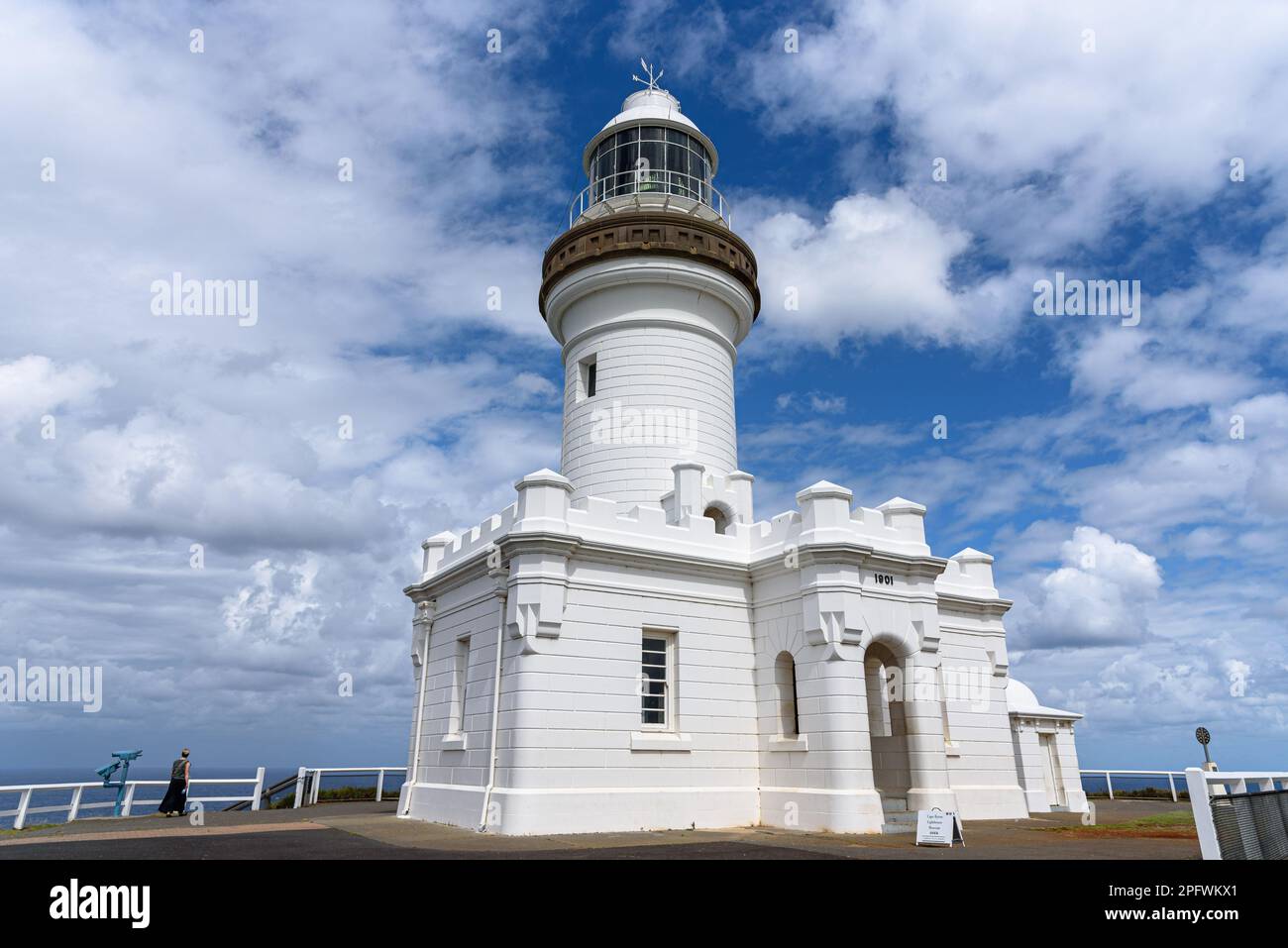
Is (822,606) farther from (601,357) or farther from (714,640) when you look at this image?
(601,357)

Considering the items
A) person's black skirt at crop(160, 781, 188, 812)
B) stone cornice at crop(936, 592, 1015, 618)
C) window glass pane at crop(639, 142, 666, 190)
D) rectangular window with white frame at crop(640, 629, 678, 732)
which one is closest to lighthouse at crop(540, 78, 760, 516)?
window glass pane at crop(639, 142, 666, 190)

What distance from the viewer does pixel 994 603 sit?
2000cm

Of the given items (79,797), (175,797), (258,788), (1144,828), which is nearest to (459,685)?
(258,788)

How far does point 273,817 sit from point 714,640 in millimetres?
10169

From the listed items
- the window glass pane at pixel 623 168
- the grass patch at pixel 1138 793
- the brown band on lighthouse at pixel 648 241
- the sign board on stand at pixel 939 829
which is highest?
the window glass pane at pixel 623 168

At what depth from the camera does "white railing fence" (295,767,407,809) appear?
2133 centimetres

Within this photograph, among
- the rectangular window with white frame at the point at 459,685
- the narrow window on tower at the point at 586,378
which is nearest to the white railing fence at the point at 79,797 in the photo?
the rectangular window with white frame at the point at 459,685

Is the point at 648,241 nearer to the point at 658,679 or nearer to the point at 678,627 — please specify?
the point at 678,627

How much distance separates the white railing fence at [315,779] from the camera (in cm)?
2133

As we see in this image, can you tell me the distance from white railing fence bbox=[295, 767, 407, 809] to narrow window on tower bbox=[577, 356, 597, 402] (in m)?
10.6

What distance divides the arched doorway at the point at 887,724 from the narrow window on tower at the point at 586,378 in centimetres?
909

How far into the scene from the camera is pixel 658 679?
628 inches

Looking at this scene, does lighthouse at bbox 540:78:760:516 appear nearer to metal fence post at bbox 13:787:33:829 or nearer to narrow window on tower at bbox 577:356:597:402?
narrow window on tower at bbox 577:356:597:402

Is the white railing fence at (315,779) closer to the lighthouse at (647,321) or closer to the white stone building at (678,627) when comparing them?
the white stone building at (678,627)
